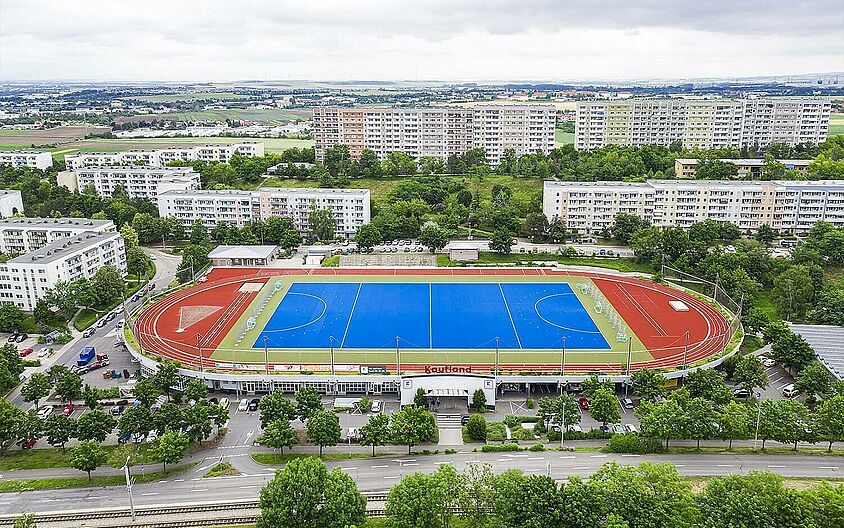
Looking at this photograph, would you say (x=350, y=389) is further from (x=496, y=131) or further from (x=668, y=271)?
(x=496, y=131)

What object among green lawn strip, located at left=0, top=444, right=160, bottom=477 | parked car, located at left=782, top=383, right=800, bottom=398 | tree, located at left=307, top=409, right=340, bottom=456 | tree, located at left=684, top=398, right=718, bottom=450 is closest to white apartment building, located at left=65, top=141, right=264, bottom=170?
green lawn strip, located at left=0, top=444, right=160, bottom=477

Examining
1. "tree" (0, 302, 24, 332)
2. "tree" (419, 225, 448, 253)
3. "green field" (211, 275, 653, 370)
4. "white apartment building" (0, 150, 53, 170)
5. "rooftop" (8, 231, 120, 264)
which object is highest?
"white apartment building" (0, 150, 53, 170)

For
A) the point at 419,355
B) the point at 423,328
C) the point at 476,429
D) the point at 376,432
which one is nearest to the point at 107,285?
the point at 423,328

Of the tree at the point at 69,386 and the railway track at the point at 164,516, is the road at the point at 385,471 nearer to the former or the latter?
the railway track at the point at 164,516

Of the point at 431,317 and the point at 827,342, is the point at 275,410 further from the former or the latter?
the point at 827,342

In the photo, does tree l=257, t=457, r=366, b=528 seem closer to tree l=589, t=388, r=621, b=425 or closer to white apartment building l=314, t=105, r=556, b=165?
tree l=589, t=388, r=621, b=425

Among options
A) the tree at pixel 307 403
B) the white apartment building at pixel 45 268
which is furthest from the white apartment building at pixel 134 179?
the tree at pixel 307 403
